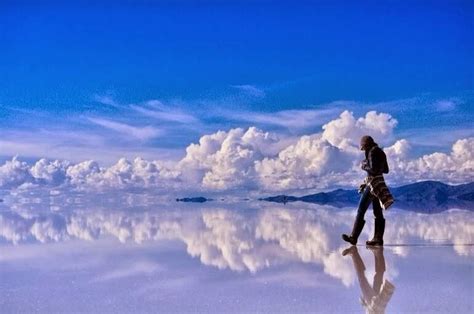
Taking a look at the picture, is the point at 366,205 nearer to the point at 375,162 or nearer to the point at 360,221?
the point at 360,221

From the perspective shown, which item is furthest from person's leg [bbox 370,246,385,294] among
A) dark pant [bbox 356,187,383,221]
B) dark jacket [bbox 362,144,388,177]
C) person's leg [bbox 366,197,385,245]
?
dark jacket [bbox 362,144,388,177]

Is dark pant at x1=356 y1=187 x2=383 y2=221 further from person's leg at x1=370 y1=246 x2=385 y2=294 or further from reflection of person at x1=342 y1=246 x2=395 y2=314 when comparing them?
reflection of person at x1=342 y1=246 x2=395 y2=314

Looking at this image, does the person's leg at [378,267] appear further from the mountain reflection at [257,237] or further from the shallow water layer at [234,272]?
the mountain reflection at [257,237]

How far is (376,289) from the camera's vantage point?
508 cm

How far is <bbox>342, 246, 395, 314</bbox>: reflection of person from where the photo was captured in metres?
4.46

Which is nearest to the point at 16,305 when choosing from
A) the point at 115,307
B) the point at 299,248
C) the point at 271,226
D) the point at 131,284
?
the point at 115,307

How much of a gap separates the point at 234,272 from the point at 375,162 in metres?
3.32

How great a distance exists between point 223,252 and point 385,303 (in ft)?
10.8

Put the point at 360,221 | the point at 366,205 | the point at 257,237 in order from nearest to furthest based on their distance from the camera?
the point at 360,221 < the point at 366,205 < the point at 257,237

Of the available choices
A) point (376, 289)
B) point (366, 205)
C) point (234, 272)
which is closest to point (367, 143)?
point (366, 205)

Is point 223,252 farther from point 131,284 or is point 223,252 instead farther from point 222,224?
point 222,224

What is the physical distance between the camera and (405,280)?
5.50m

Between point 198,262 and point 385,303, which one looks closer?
point 385,303

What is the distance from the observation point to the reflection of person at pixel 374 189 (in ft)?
27.9
